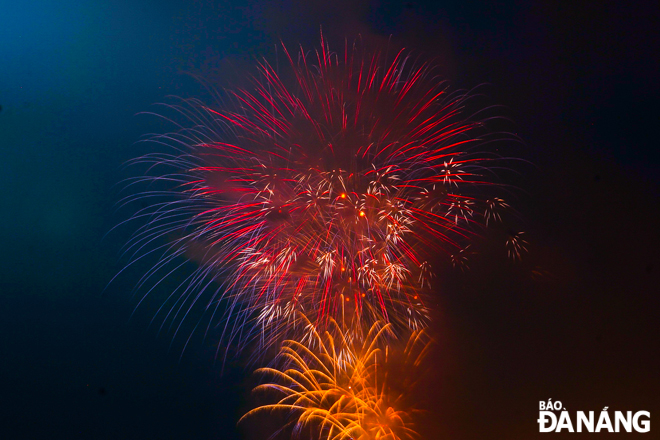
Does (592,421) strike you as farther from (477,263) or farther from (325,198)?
(325,198)

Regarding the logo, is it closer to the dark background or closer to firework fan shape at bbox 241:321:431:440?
the dark background

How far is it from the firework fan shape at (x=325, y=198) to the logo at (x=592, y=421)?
100 cm

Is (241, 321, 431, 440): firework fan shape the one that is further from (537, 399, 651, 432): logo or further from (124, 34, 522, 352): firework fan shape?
(537, 399, 651, 432): logo

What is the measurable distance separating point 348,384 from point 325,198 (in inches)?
48.9

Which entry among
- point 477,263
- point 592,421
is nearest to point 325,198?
point 477,263

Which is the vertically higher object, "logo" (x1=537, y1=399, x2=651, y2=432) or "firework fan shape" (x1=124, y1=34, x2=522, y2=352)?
"firework fan shape" (x1=124, y1=34, x2=522, y2=352)

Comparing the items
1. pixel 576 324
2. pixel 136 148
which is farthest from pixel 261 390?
pixel 576 324

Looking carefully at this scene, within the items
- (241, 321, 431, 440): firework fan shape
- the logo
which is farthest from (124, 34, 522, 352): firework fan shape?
the logo

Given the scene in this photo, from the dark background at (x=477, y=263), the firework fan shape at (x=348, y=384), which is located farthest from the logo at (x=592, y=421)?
the firework fan shape at (x=348, y=384)

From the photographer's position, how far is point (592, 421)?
6.32ft

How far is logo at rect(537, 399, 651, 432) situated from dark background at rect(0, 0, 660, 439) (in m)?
0.04

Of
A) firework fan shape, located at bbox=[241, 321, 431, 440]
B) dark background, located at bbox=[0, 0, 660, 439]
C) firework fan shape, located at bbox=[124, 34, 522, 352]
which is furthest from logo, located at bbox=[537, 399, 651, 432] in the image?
firework fan shape, located at bbox=[124, 34, 522, 352]

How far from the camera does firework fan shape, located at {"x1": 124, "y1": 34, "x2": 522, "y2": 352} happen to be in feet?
6.42

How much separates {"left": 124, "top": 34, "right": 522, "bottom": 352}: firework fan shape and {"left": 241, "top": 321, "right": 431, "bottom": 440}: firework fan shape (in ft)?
0.46
